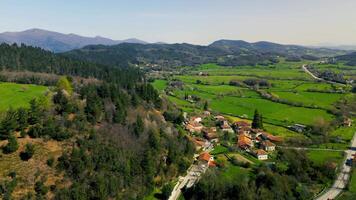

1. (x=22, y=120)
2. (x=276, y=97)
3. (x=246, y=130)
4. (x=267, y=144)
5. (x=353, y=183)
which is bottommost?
(x=353, y=183)

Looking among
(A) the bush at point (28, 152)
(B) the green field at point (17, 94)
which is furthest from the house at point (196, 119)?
(A) the bush at point (28, 152)

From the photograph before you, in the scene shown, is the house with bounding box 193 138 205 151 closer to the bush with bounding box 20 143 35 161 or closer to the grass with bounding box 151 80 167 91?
the bush with bounding box 20 143 35 161

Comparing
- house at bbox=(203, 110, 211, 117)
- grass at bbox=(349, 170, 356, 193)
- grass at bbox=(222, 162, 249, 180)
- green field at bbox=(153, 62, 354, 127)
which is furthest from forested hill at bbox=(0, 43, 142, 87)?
grass at bbox=(349, 170, 356, 193)

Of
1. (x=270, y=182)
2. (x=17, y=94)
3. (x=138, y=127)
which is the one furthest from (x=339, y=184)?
(x=17, y=94)

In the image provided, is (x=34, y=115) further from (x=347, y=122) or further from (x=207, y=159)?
(x=347, y=122)

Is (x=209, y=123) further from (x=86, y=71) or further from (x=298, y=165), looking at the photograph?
(x=86, y=71)

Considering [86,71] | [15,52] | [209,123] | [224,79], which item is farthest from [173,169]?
[224,79]
